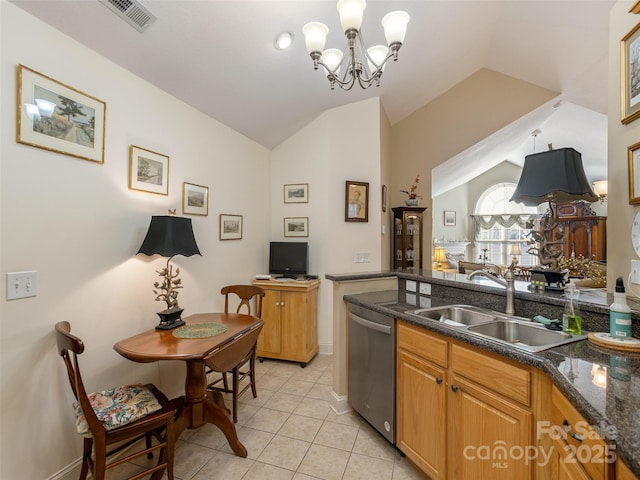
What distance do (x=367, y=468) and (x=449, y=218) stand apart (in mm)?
7742

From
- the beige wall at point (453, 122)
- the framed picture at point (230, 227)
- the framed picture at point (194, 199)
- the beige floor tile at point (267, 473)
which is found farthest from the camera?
the beige wall at point (453, 122)

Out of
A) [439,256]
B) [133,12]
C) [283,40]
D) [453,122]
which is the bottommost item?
[439,256]

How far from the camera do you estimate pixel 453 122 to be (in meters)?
4.19

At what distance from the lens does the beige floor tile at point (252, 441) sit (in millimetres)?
1839

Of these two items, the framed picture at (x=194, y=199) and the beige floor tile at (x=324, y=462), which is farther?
the framed picture at (x=194, y=199)

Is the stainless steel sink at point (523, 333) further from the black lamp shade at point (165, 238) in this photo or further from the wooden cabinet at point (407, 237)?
the wooden cabinet at point (407, 237)

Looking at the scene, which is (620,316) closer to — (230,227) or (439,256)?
(230,227)

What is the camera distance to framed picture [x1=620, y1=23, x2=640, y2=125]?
4.41 feet

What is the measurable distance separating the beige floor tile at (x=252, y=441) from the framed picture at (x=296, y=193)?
7.99ft

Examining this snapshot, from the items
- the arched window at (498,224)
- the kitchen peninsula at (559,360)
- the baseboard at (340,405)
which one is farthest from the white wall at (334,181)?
the arched window at (498,224)

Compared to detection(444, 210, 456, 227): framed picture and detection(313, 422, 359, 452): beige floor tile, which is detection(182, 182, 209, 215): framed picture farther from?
detection(444, 210, 456, 227): framed picture

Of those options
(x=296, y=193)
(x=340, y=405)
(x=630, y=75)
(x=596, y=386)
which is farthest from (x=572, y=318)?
(x=296, y=193)

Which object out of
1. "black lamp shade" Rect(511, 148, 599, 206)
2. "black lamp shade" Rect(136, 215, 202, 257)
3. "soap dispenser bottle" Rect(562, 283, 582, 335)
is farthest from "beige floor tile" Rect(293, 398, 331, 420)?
"black lamp shade" Rect(511, 148, 599, 206)

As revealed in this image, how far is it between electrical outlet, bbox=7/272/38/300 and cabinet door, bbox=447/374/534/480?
2.15 meters
